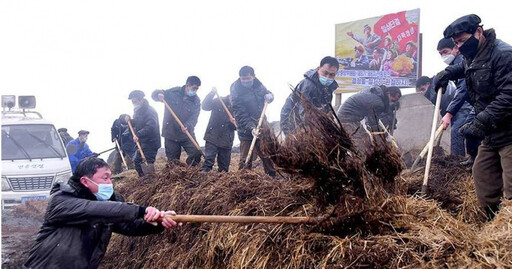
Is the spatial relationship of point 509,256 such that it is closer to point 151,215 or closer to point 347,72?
point 151,215

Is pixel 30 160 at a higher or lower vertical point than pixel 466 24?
lower

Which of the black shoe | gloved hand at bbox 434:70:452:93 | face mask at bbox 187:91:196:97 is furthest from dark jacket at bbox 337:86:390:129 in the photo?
face mask at bbox 187:91:196:97

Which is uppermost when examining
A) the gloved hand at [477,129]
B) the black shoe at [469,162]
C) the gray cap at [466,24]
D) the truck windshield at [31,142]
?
the gray cap at [466,24]

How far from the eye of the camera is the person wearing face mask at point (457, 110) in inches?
225

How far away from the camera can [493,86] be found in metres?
4.32

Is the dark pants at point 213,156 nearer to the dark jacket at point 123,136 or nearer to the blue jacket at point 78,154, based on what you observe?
the dark jacket at point 123,136

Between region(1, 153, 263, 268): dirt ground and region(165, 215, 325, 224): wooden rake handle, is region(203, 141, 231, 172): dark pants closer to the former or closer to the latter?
region(1, 153, 263, 268): dirt ground

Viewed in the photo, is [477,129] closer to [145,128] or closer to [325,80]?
[325,80]

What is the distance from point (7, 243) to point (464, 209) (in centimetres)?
714

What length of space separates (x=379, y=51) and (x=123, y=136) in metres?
6.97

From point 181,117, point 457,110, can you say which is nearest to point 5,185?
point 181,117

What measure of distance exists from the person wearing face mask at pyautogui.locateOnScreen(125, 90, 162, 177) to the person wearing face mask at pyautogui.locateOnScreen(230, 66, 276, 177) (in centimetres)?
244

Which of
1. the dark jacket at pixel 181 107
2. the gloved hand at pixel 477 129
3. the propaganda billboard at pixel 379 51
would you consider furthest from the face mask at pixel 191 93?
the gloved hand at pixel 477 129

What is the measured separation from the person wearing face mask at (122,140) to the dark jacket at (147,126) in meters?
1.96
